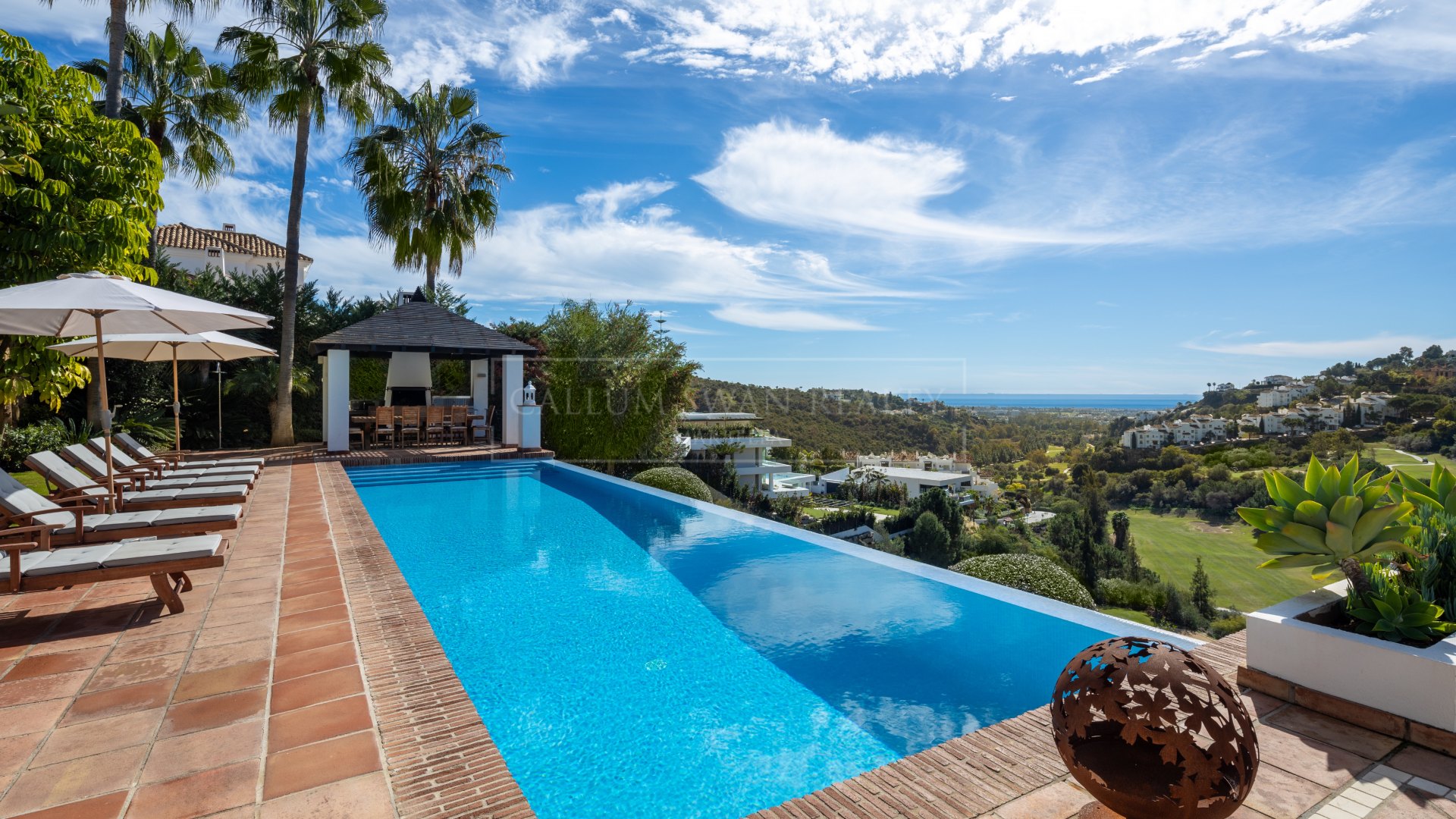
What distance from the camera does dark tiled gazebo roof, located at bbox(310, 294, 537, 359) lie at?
1353 centimetres

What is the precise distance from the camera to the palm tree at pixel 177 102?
15.5 metres

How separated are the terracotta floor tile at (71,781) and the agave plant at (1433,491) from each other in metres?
5.48

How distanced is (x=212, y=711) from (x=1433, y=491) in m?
5.69

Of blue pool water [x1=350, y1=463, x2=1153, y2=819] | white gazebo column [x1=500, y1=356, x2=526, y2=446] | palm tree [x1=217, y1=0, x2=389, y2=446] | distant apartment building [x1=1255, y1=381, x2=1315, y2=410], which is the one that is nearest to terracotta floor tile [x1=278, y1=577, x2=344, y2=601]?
blue pool water [x1=350, y1=463, x2=1153, y2=819]

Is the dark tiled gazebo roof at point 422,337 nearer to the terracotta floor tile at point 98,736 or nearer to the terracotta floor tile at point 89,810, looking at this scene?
the terracotta floor tile at point 98,736

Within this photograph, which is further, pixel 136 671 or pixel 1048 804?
pixel 136 671

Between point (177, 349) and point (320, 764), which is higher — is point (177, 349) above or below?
above

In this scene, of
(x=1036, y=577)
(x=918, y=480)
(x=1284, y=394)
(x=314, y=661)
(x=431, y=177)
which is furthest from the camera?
(x=918, y=480)

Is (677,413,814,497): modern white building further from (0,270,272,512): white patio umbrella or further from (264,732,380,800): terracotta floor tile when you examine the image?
(264,732,380,800): terracotta floor tile

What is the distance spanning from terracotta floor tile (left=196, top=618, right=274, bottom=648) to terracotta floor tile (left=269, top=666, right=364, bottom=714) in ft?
2.42

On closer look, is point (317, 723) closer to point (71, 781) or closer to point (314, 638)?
point (71, 781)

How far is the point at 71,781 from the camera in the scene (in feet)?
7.61

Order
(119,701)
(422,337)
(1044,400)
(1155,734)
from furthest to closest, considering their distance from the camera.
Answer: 1. (1044,400)
2. (422,337)
3. (119,701)
4. (1155,734)

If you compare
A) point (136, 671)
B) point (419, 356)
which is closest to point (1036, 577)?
point (136, 671)
